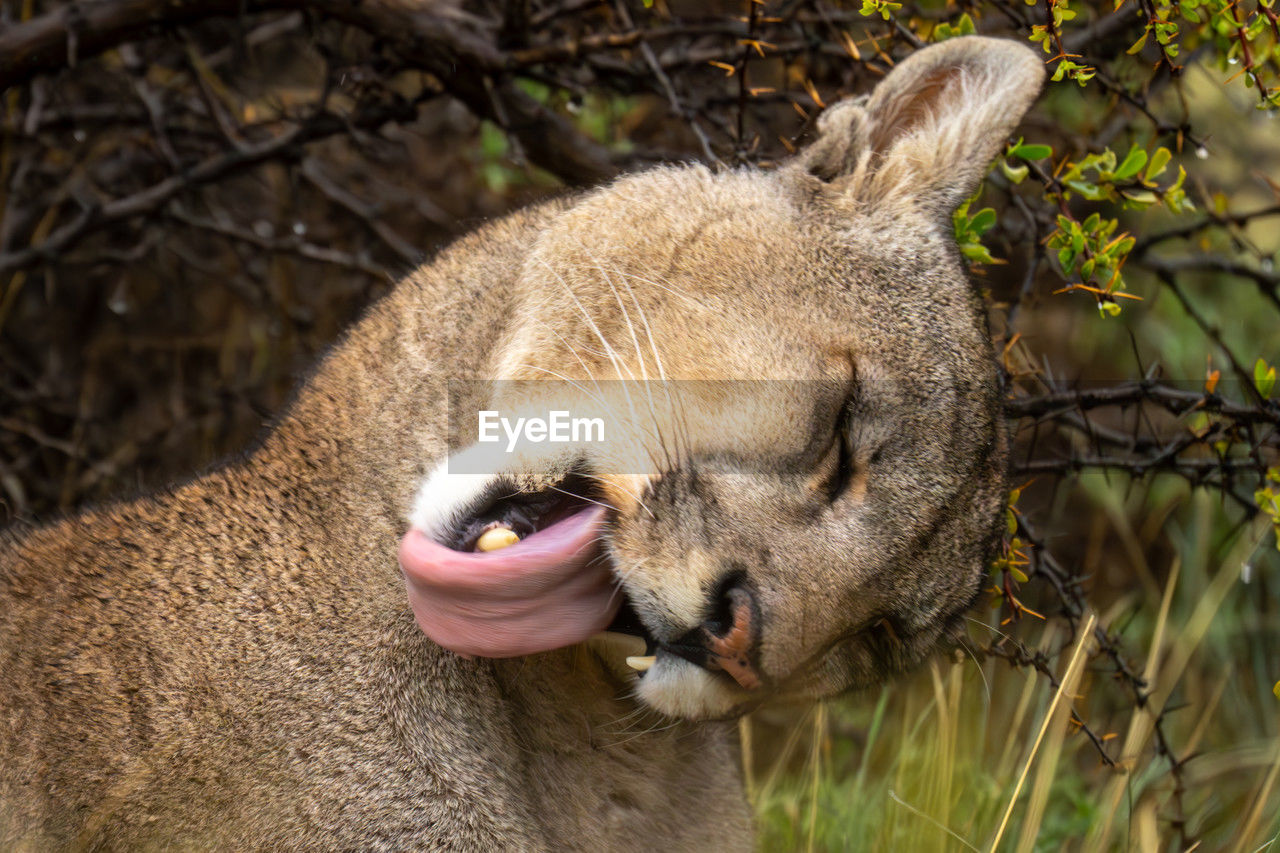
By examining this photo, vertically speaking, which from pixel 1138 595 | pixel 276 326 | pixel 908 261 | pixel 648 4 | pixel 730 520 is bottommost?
pixel 1138 595

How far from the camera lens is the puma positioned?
2.45 meters

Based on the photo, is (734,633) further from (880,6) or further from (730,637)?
(880,6)

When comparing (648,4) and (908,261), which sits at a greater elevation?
(648,4)

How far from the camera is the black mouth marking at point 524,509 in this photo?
99.4 inches

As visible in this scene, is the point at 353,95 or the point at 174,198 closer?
the point at 353,95

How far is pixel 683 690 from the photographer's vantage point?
2377 millimetres

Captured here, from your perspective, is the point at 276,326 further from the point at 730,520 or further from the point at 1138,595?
the point at 1138,595

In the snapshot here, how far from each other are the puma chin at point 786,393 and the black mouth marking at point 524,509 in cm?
1

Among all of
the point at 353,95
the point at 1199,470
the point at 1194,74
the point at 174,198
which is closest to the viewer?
the point at 1199,470

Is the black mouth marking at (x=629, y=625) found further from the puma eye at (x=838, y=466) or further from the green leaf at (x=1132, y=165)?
the green leaf at (x=1132, y=165)

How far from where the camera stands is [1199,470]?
364cm

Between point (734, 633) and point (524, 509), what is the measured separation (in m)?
0.58

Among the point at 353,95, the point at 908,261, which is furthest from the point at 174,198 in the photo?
the point at 908,261

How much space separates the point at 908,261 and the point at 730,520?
2.90ft
